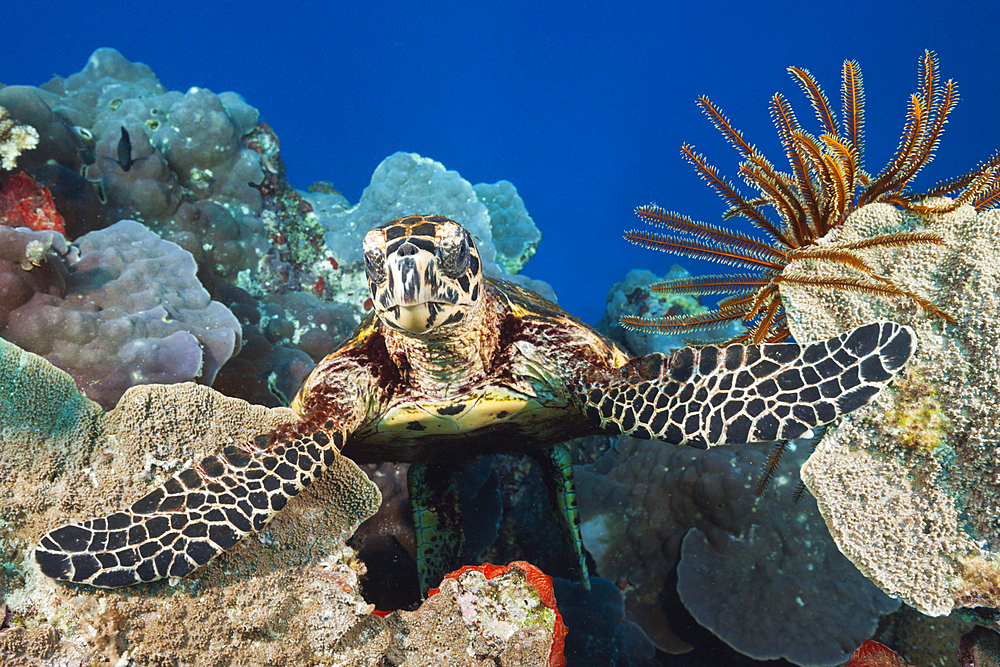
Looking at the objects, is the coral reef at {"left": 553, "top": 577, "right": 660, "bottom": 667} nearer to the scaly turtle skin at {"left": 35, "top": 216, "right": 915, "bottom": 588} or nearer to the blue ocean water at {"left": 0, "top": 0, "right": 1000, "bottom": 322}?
the scaly turtle skin at {"left": 35, "top": 216, "right": 915, "bottom": 588}

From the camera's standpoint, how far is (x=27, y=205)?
3.84 metres

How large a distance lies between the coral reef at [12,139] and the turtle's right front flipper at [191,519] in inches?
154

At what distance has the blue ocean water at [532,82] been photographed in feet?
227

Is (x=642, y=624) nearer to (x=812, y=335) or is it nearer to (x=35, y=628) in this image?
(x=812, y=335)

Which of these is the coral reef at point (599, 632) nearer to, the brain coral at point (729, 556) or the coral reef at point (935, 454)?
the brain coral at point (729, 556)

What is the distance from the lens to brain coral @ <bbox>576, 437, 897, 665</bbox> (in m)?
2.84

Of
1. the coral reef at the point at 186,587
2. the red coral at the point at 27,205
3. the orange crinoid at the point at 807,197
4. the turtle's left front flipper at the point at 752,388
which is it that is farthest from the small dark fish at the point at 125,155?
the turtle's left front flipper at the point at 752,388

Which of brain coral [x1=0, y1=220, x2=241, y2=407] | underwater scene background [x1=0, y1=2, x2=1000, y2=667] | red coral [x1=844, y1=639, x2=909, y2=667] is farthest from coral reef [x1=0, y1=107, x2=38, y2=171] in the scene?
red coral [x1=844, y1=639, x2=909, y2=667]

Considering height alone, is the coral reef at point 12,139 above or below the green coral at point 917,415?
above

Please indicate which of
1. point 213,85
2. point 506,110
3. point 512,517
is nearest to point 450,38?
point 506,110

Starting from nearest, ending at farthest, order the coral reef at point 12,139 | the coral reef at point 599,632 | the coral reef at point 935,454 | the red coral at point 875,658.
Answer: the coral reef at point 935,454
the red coral at point 875,658
the coral reef at point 599,632
the coral reef at point 12,139

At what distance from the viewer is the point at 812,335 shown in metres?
1.88

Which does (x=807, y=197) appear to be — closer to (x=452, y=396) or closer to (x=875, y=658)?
(x=452, y=396)

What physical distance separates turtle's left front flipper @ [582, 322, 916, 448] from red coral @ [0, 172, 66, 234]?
480cm
